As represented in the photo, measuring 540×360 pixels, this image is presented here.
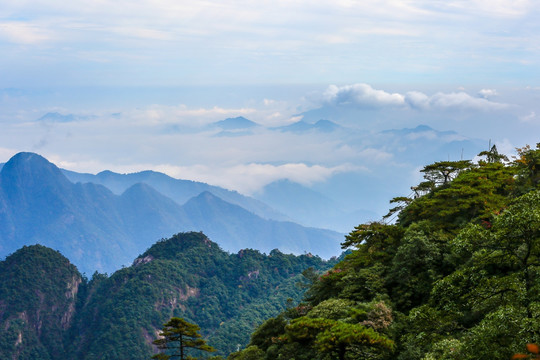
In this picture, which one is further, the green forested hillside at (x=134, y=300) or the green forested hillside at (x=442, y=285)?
the green forested hillside at (x=134, y=300)

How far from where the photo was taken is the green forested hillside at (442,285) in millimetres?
14406

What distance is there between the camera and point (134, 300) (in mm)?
92188

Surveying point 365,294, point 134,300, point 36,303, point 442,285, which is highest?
point 36,303

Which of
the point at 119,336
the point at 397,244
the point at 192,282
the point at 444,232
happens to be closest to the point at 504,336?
the point at 444,232

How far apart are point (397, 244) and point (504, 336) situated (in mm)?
22630

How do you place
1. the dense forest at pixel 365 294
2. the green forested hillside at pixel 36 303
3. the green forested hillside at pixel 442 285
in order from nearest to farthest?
the green forested hillside at pixel 442 285, the dense forest at pixel 365 294, the green forested hillside at pixel 36 303

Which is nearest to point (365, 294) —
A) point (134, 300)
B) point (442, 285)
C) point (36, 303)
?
point (442, 285)

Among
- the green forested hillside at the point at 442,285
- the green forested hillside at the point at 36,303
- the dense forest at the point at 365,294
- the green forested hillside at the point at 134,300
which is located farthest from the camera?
the green forested hillside at the point at 36,303

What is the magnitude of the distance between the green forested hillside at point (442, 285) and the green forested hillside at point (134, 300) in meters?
47.4

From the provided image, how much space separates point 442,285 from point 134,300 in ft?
276

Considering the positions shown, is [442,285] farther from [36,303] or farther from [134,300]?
[36,303]

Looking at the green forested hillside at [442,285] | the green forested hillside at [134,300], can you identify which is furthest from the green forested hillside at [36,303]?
the green forested hillside at [442,285]

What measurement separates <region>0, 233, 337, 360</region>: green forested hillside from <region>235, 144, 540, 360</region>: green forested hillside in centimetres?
4739

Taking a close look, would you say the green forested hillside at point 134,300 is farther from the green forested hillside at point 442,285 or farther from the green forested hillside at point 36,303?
the green forested hillside at point 442,285
